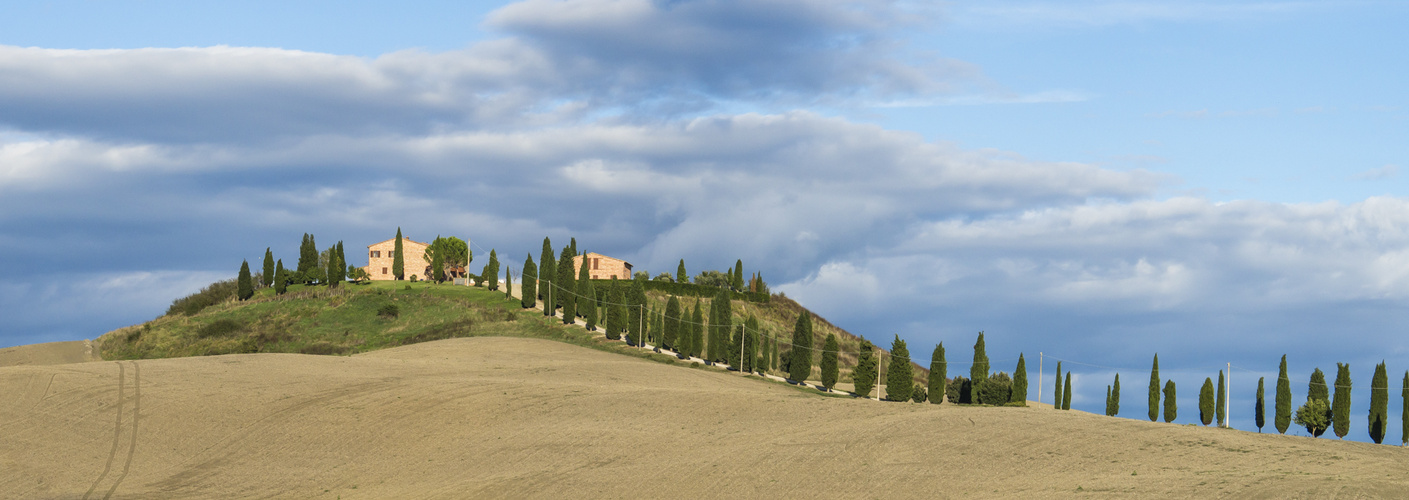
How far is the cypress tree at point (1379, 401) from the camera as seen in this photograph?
58031 millimetres

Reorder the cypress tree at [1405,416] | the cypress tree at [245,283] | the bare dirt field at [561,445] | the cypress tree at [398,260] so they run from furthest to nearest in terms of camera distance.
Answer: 1. the cypress tree at [398,260]
2. the cypress tree at [245,283]
3. the cypress tree at [1405,416]
4. the bare dirt field at [561,445]

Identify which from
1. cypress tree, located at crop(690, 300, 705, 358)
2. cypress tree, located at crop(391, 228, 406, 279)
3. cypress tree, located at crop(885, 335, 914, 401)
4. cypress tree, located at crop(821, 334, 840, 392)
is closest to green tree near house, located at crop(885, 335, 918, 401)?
cypress tree, located at crop(885, 335, 914, 401)

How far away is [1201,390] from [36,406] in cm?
6465

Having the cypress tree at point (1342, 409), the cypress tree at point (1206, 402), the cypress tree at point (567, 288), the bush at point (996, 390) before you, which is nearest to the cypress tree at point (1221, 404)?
the cypress tree at point (1206, 402)

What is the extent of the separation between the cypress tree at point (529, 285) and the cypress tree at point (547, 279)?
2.09 feet

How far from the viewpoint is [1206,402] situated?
64.7m

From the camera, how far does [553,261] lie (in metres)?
89.5

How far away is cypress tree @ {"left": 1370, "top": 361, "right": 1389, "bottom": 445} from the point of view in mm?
58031

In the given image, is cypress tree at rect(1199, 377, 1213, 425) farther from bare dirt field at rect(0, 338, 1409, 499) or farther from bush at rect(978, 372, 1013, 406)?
bare dirt field at rect(0, 338, 1409, 499)

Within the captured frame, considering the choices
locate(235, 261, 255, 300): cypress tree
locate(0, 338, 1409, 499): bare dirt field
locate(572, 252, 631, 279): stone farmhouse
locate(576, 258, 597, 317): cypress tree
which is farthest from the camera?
locate(572, 252, 631, 279): stone farmhouse

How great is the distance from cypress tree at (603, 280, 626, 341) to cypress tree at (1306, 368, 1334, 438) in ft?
154

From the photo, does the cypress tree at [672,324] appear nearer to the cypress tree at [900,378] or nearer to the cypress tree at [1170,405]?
the cypress tree at [900,378]

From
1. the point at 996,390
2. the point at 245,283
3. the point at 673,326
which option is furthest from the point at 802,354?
the point at 245,283

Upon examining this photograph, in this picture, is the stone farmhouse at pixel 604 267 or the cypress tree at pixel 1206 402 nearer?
the cypress tree at pixel 1206 402
